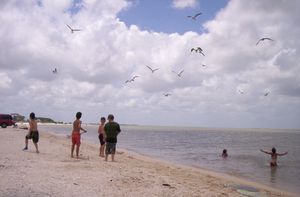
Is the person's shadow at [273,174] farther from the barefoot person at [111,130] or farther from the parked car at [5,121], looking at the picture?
the parked car at [5,121]

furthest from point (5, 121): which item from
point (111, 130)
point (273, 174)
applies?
point (111, 130)

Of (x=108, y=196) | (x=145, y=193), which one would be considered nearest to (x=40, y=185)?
(x=108, y=196)

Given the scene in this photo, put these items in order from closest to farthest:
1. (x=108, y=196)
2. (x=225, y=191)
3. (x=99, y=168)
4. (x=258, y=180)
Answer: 1. (x=108, y=196)
2. (x=225, y=191)
3. (x=99, y=168)
4. (x=258, y=180)

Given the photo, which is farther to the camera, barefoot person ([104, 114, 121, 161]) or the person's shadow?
the person's shadow

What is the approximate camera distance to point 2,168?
11.5 meters

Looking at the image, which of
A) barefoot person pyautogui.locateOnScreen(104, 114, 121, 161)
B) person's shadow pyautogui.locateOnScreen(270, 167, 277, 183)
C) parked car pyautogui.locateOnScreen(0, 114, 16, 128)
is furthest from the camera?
parked car pyautogui.locateOnScreen(0, 114, 16, 128)

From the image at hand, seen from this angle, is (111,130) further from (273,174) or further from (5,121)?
(5,121)

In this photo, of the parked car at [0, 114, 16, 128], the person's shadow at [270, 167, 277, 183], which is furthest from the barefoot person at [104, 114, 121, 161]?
the parked car at [0, 114, 16, 128]

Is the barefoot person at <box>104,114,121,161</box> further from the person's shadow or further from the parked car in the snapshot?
the parked car

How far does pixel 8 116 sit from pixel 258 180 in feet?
131

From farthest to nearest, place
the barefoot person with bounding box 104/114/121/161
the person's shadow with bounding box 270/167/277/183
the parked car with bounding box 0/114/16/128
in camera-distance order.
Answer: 1. the parked car with bounding box 0/114/16/128
2. the person's shadow with bounding box 270/167/277/183
3. the barefoot person with bounding box 104/114/121/161

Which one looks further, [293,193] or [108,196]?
[293,193]

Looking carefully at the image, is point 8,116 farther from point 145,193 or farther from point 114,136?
point 145,193

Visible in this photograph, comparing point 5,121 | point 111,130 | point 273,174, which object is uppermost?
point 5,121
